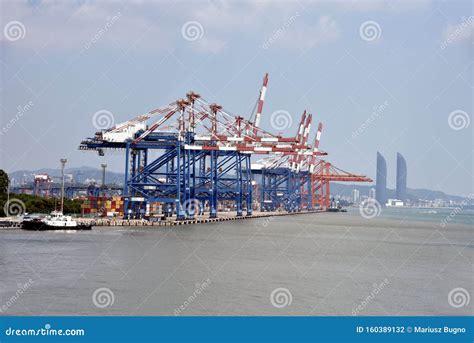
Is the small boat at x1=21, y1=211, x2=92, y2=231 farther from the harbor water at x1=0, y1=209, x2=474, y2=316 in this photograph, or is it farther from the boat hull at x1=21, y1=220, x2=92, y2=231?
the harbor water at x1=0, y1=209, x2=474, y2=316

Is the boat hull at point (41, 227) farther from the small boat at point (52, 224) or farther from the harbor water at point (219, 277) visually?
the harbor water at point (219, 277)

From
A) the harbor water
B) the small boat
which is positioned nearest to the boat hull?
the small boat

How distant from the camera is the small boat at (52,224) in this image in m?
55.3

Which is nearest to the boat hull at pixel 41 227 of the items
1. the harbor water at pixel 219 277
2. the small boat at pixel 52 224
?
the small boat at pixel 52 224

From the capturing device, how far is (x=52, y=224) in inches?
2213

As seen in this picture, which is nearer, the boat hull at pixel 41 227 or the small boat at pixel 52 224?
the boat hull at pixel 41 227

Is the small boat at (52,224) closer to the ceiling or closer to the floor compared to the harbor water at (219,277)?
closer to the ceiling

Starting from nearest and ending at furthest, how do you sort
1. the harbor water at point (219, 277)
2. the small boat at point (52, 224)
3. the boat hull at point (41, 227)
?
1. the harbor water at point (219, 277)
2. the boat hull at point (41, 227)
3. the small boat at point (52, 224)

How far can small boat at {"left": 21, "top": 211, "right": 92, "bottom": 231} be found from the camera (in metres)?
55.3

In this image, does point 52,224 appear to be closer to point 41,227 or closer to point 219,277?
point 41,227

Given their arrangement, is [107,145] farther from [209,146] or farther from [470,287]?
[470,287]

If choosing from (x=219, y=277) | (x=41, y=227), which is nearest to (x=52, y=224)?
(x=41, y=227)

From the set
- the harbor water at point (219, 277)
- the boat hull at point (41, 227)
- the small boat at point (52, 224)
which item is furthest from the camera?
the small boat at point (52, 224)
